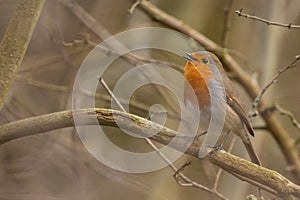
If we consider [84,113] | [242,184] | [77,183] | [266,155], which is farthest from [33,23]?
[266,155]

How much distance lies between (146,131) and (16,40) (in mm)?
729

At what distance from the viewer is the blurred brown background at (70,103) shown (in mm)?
3617

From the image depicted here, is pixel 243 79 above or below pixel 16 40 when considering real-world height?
below

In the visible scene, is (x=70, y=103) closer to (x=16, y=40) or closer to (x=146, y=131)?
(x=16, y=40)

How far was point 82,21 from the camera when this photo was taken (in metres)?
3.72

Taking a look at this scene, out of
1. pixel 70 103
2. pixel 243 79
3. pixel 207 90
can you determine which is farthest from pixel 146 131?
pixel 243 79

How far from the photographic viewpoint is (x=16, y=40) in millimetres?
2461

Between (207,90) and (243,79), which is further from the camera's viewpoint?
(243,79)

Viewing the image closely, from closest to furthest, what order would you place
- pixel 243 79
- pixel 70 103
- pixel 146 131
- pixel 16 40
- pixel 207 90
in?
pixel 146 131 < pixel 16 40 < pixel 207 90 < pixel 70 103 < pixel 243 79

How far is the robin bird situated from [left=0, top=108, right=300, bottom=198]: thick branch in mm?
537

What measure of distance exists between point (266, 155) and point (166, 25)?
4.89 feet

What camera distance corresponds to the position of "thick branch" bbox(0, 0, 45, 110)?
245cm

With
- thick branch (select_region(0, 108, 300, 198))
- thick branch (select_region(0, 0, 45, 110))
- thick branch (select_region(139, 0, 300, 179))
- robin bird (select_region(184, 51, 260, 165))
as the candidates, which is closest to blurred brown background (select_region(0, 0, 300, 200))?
thick branch (select_region(139, 0, 300, 179))

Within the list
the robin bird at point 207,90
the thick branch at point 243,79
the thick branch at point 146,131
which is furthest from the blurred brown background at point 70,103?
the thick branch at point 146,131
